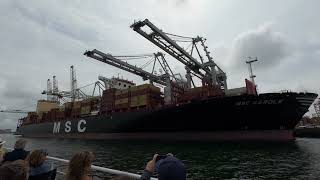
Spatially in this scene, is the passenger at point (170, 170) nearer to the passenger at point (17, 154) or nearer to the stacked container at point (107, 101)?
the passenger at point (17, 154)

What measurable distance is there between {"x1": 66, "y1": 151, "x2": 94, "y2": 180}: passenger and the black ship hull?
92.8ft

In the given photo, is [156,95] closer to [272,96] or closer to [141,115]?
[141,115]

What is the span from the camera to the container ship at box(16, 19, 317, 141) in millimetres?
30234

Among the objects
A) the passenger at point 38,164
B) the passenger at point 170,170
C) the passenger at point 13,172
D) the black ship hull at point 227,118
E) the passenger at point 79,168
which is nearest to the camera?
the passenger at point 13,172

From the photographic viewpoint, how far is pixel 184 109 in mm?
33125

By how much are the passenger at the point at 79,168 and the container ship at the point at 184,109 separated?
28290 millimetres

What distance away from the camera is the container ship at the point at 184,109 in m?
30.2

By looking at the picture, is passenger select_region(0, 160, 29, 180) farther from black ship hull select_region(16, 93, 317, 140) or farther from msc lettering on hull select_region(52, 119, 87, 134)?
msc lettering on hull select_region(52, 119, 87, 134)

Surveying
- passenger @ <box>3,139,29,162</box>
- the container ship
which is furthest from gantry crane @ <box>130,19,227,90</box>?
passenger @ <box>3,139,29,162</box>

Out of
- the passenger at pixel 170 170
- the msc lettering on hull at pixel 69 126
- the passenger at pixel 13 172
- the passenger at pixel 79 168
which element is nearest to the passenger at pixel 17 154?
the passenger at pixel 79 168

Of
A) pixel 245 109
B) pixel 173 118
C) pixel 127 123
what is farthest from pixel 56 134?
pixel 245 109

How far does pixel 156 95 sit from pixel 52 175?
1386 inches

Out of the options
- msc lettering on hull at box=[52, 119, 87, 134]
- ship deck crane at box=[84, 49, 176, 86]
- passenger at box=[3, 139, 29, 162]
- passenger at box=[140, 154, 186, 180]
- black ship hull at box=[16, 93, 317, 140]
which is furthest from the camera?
msc lettering on hull at box=[52, 119, 87, 134]

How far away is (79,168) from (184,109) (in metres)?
29.8
